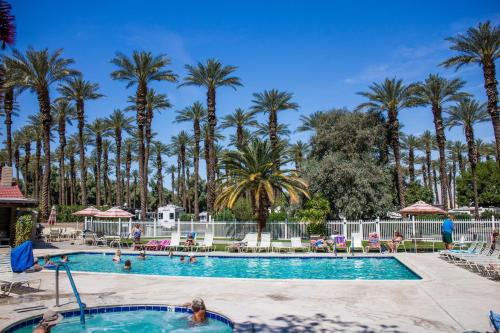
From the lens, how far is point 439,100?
3750 centimetres

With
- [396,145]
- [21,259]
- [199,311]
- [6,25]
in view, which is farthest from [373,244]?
[6,25]

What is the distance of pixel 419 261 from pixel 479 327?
1063 cm

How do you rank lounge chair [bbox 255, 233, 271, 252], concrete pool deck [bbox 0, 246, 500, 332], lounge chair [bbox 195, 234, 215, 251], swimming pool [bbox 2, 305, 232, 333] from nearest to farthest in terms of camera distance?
1. concrete pool deck [bbox 0, 246, 500, 332]
2. swimming pool [bbox 2, 305, 232, 333]
3. lounge chair [bbox 255, 233, 271, 252]
4. lounge chair [bbox 195, 234, 215, 251]

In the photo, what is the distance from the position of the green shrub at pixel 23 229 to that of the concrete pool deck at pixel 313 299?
9405 mm

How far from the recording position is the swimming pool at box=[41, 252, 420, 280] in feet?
53.6

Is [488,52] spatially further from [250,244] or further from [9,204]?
[9,204]

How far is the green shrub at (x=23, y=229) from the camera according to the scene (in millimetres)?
21861

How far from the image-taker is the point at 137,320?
9.09 metres

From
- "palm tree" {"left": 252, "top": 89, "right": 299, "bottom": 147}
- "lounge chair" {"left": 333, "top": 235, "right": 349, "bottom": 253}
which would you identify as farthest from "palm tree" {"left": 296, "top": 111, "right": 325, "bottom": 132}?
"lounge chair" {"left": 333, "top": 235, "right": 349, "bottom": 253}

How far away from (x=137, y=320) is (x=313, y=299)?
13.1ft

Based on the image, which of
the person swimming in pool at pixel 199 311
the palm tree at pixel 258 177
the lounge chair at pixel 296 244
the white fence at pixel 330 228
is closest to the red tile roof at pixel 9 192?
the white fence at pixel 330 228

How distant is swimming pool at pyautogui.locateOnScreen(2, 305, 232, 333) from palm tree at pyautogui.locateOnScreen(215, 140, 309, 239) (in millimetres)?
16239

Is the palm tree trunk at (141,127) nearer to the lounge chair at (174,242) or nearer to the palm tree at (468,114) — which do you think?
the lounge chair at (174,242)

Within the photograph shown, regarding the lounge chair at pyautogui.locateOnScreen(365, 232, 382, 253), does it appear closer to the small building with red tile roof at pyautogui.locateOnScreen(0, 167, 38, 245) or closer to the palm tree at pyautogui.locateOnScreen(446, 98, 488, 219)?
the small building with red tile roof at pyautogui.locateOnScreen(0, 167, 38, 245)
